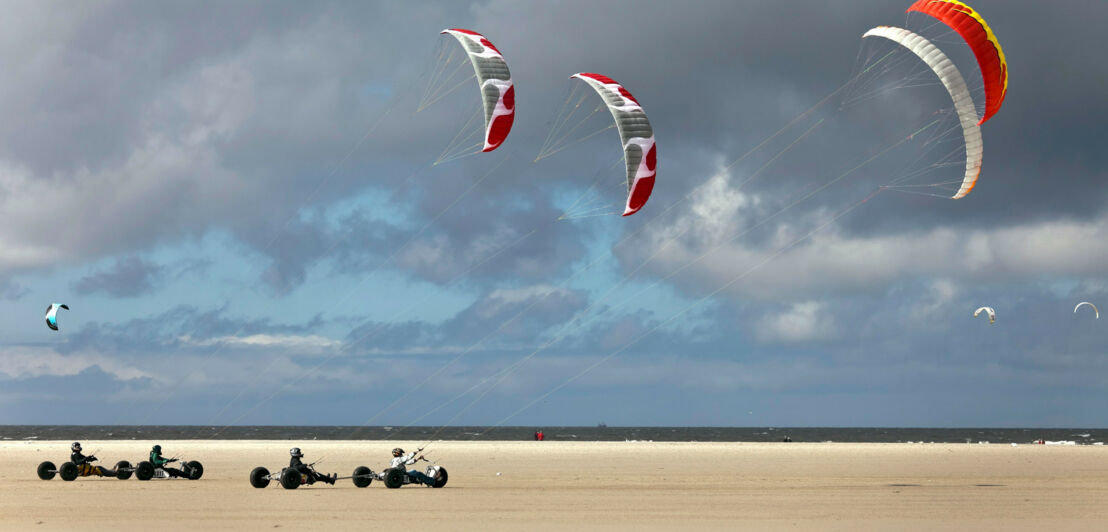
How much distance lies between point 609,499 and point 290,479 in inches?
268

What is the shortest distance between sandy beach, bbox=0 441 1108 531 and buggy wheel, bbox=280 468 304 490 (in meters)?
0.18

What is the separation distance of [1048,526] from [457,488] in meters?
12.4

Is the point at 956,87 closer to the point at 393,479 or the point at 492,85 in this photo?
the point at 492,85

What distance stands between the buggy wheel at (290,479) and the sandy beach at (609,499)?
18 cm

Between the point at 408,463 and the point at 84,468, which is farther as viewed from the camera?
the point at 84,468

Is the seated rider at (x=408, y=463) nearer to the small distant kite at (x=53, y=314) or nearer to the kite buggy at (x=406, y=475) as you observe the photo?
the kite buggy at (x=406, y=475)

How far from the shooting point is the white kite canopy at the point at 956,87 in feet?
74.9

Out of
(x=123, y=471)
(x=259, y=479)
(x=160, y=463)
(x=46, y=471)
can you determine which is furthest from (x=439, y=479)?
(x=46, y=471)

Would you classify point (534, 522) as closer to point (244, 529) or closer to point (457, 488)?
point (244, 529)

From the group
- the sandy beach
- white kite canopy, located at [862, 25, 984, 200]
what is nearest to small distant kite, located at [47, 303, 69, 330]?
the sandy beach

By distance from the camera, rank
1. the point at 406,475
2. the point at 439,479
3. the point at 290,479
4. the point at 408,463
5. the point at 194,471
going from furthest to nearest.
Result: the point at 194,471 → the point at 439,479 → the point at 408,463 → the point at 406,475 → the point at 290,479

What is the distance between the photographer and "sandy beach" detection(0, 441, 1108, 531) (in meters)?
17.1

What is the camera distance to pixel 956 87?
2297 cm

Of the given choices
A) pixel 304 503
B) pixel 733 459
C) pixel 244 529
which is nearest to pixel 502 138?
pixel 304 503
